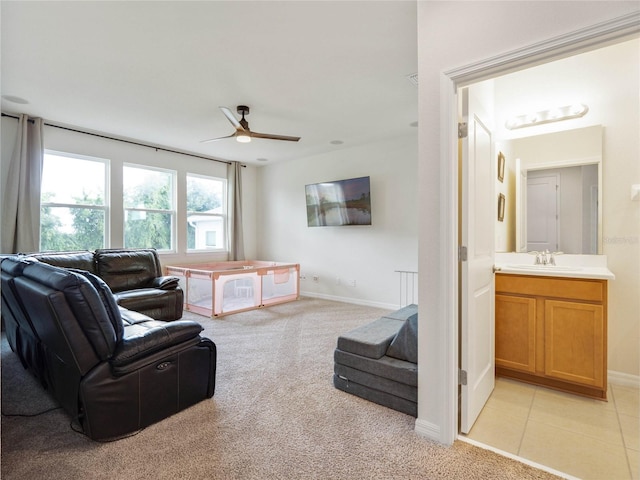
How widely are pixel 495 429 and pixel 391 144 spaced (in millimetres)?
4039

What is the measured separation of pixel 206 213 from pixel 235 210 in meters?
0.55

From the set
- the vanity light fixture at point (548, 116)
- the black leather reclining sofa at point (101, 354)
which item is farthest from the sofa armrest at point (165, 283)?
the vanity light fixture at point (548, 116)

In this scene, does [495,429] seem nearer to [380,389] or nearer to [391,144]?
[380,389]

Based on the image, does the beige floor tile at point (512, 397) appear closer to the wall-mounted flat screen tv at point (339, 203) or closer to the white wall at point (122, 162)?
the wall-mounted flat screen tv at point (339, 203)

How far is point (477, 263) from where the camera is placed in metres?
1.99

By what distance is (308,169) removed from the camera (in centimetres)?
601

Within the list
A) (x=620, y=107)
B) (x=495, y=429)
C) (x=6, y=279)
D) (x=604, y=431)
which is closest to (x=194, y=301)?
(x=6, y=279)

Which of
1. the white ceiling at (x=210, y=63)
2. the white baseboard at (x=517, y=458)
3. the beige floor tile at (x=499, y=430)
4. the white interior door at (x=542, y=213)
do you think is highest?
the white ceiling at (x=210, y=63)

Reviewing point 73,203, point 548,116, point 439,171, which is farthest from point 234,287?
point 548,116

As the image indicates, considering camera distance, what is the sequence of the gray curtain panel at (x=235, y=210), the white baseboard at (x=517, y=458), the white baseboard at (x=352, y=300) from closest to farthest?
1. the white baseboard at (x=517, y=458)
2. the white baseboard at (x=352, y=300)
3. the gray curtain panel at (x=235, y=210)

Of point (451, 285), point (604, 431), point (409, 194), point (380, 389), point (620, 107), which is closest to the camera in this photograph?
point (451, 285)

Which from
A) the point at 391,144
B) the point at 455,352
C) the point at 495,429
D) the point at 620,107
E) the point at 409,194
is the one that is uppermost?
the point at 391,144

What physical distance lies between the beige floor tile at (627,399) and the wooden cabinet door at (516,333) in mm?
506

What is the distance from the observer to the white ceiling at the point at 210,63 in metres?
2.19
